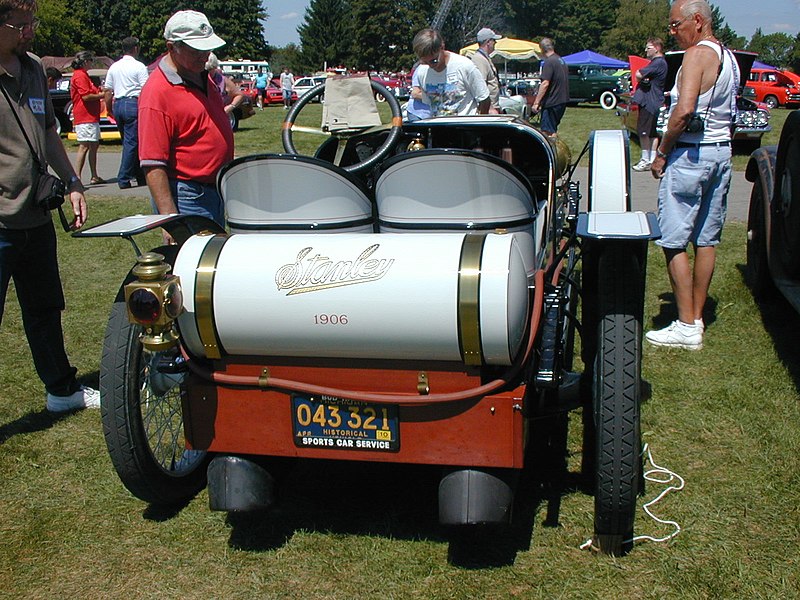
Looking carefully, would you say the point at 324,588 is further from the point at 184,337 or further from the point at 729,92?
the point at 729,92

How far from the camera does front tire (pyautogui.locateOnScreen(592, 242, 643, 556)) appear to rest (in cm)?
265

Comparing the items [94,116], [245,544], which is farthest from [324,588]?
[94,116]

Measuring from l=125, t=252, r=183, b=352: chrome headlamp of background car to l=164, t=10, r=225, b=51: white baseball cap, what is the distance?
1703 millimetres

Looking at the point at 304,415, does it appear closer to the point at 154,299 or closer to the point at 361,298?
the point at 361,298

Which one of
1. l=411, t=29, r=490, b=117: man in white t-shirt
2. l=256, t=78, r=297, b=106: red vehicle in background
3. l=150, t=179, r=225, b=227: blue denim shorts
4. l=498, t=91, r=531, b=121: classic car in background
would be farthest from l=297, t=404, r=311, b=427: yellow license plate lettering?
l=256, t=78, r=297, b=106: red vehicle in background

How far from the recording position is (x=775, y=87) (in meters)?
27.2

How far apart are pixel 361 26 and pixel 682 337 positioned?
77570mm

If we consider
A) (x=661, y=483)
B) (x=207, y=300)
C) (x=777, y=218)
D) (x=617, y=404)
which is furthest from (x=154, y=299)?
(x=777, y=218)

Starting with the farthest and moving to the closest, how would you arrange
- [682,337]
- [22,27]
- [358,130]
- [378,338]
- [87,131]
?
[87,131] → [682,337] → [358,130] → [22,27] → [378,338]

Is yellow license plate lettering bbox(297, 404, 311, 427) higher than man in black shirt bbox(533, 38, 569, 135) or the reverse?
the reverse

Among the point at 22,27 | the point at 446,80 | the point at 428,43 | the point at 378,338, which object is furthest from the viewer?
the point at 446,80

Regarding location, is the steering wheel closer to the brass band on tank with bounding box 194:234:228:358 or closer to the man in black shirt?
the brass band on tank with bounding box 194:234:228:358

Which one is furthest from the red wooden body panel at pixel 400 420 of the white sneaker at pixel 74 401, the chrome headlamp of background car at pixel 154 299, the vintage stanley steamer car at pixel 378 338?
the white sneaker at pixel 74 401

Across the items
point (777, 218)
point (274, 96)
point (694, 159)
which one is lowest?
point (274, 96)
